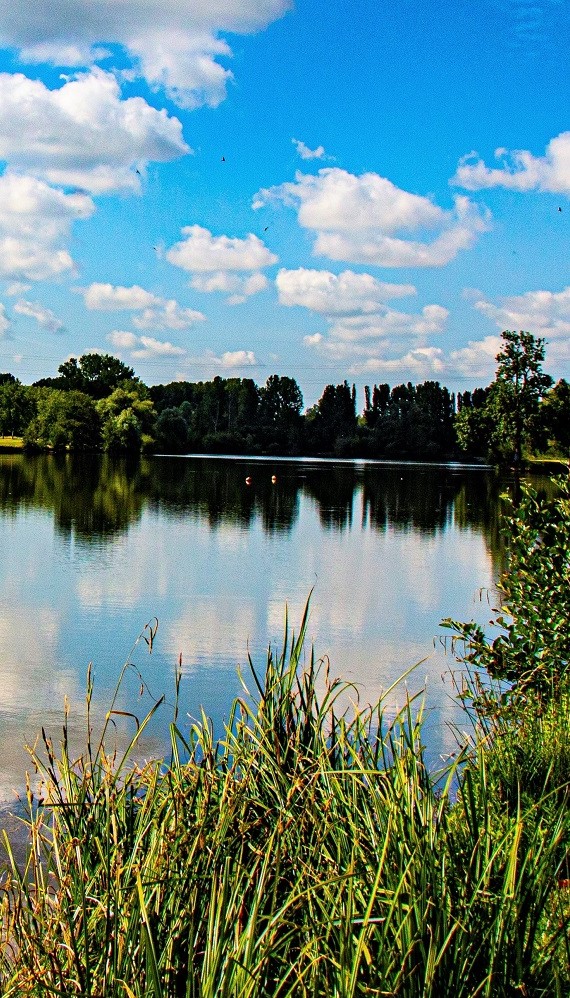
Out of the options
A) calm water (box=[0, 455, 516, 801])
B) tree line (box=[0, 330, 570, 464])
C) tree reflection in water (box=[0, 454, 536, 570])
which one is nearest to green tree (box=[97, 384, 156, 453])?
tree line (box=[0, 330, 570, 464])

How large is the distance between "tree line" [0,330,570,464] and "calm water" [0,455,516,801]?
80.8 ft

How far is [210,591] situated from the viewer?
19.2m

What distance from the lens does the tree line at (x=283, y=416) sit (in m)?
64.6

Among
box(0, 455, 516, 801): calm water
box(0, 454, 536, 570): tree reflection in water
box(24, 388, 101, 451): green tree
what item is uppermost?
box(24, 388, 101, 451): green tree

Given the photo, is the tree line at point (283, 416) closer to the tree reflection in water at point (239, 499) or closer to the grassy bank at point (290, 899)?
the tree reflection in water at point (239, 499)

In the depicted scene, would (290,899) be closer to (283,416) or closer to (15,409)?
(15,409)

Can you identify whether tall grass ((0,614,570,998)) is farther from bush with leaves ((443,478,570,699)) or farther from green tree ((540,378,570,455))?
green tree ((540,378,570,455))

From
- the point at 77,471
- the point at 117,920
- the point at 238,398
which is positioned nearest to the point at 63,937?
the point at 117,920

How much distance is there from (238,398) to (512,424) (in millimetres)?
84386

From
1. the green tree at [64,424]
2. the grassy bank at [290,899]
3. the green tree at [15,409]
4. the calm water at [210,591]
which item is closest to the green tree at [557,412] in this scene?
the calm water at [210,591]

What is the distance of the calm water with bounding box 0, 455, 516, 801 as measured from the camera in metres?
11.8

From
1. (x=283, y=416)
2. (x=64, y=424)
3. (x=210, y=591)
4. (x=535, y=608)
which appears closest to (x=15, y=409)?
(x=64, y=424)

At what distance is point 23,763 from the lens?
28.8 ft

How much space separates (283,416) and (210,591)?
125992 millimetres
